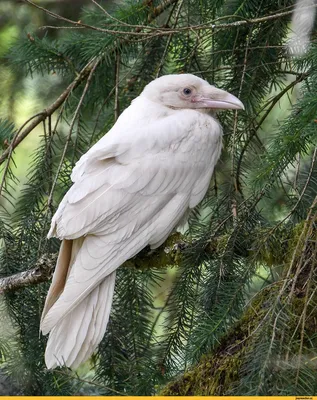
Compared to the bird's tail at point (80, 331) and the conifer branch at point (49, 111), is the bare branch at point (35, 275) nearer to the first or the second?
the bird's tail at point (80, 331)

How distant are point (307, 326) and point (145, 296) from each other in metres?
1.15

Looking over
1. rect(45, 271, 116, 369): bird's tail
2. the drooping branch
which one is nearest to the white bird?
rect(45, 271, 116, 369): bird's tail

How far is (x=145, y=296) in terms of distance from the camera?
335cm

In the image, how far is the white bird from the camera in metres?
3.07

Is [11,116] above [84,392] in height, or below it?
above

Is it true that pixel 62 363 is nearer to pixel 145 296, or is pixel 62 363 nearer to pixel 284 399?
pixel 145 296

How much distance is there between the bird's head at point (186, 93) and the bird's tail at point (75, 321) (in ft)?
2.89

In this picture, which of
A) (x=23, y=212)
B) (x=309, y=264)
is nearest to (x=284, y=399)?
(x=309, y=264)

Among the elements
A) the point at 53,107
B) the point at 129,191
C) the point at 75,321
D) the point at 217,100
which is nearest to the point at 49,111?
the point at 53,107

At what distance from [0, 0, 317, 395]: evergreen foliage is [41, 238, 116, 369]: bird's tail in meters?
0.10

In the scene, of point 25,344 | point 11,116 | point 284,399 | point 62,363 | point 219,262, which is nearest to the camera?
point 284,399

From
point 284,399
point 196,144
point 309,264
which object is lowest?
point 284,399

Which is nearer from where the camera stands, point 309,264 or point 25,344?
point 309,264

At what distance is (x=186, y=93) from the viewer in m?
3.62
